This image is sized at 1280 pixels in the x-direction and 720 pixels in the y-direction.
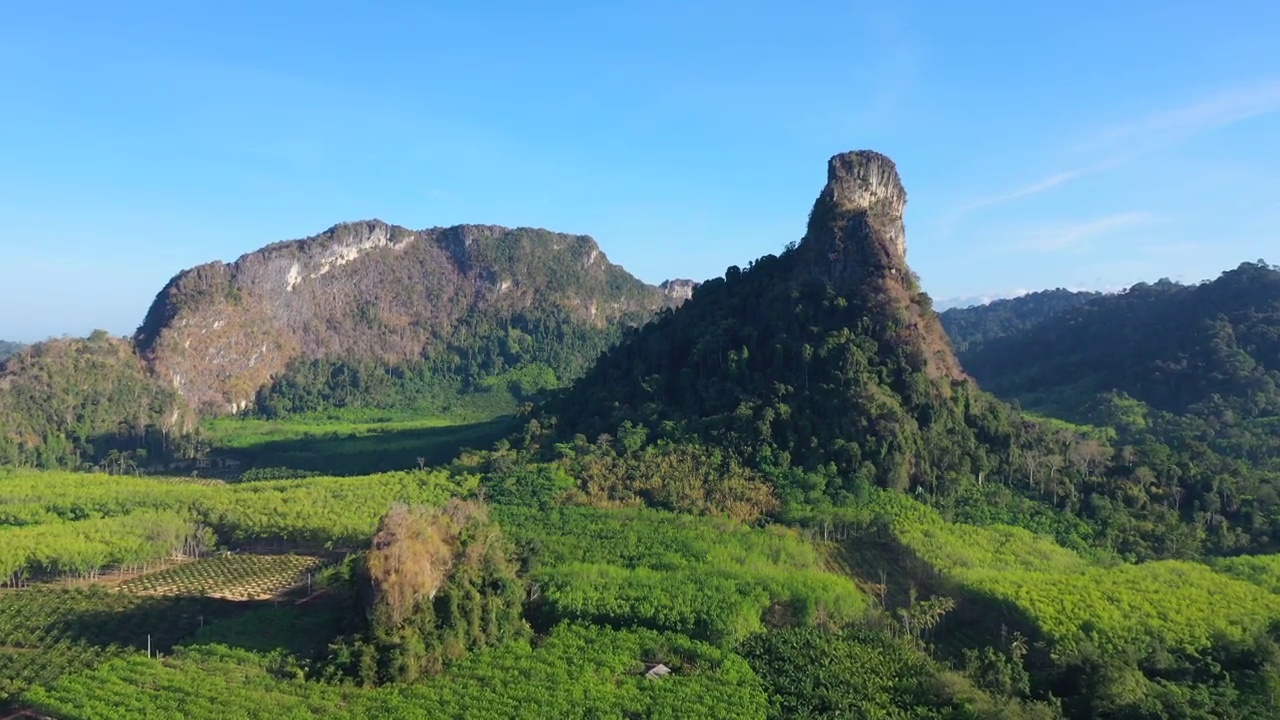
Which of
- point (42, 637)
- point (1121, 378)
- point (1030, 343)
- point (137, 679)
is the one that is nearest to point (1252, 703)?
point (137, 679)

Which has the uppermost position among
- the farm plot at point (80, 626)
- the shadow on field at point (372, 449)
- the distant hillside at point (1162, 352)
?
the distant hillside at point (1162, 352)

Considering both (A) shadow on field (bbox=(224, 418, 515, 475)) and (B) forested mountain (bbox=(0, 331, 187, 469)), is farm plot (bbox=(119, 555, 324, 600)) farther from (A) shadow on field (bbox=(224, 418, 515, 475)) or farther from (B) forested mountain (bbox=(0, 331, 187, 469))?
(B) forested mountain (bbox=(0, 331, 187, 469))

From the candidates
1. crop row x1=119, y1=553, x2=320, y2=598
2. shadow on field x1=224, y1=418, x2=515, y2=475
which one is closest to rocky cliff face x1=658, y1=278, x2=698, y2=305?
shadow on field x1=224, y1=418, x2=515, y2=475

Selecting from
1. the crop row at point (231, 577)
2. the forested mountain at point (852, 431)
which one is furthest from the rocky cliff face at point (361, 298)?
the forested mountain at point (852, 431)

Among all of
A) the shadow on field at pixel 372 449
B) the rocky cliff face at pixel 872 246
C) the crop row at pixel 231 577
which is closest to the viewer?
the crop row at pixel 231 577

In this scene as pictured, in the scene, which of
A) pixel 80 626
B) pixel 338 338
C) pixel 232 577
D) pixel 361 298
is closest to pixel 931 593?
pixel 232 577

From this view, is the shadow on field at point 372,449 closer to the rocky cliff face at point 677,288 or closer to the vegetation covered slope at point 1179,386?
the vegetation covered slope at point 1179,386
